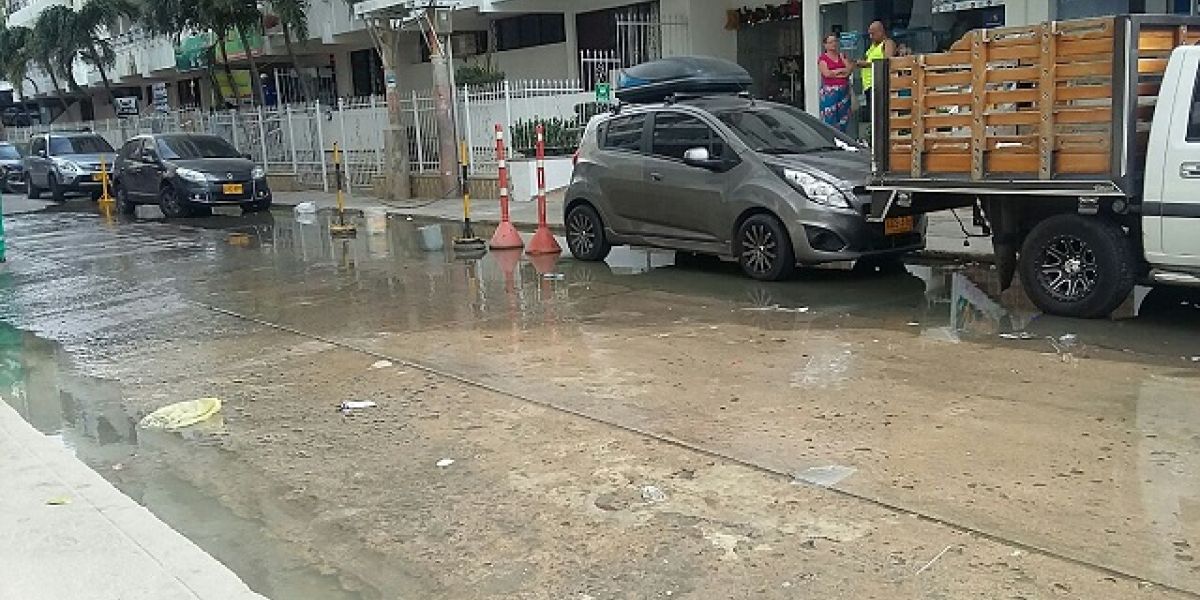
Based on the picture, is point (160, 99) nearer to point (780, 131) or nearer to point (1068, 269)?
point (780, 131)

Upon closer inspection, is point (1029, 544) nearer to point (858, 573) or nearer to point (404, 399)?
point (858, 573)

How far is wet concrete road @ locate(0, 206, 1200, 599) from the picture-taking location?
14.5 feet

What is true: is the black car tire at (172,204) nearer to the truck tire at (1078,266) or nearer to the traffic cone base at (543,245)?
the traffic cone base at (543,245)

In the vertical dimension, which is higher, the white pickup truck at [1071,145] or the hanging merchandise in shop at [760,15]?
the hanging merchandise in shop at [760,15]

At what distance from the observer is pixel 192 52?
3712 cm

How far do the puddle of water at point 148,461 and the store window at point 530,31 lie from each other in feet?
60.0

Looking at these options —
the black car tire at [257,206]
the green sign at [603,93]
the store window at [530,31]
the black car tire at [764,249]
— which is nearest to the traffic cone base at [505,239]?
the black car tire at [764,249]

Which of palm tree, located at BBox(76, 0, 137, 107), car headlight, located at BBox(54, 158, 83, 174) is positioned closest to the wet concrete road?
car headlight, located at BBox(54, 158, 83, 174)

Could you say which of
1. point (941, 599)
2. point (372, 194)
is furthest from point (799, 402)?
point (372, 194)

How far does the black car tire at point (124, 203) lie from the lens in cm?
2278

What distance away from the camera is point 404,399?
23.1 ft

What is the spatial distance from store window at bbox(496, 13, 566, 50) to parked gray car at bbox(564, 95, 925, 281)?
14543 mm

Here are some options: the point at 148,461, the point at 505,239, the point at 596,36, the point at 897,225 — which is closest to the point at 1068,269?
the point at 897,225

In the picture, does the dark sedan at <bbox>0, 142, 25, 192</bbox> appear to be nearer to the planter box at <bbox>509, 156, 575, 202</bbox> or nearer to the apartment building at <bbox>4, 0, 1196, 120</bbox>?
the apartment building at <bbox>4, 0, 1196, 120</bbox>
